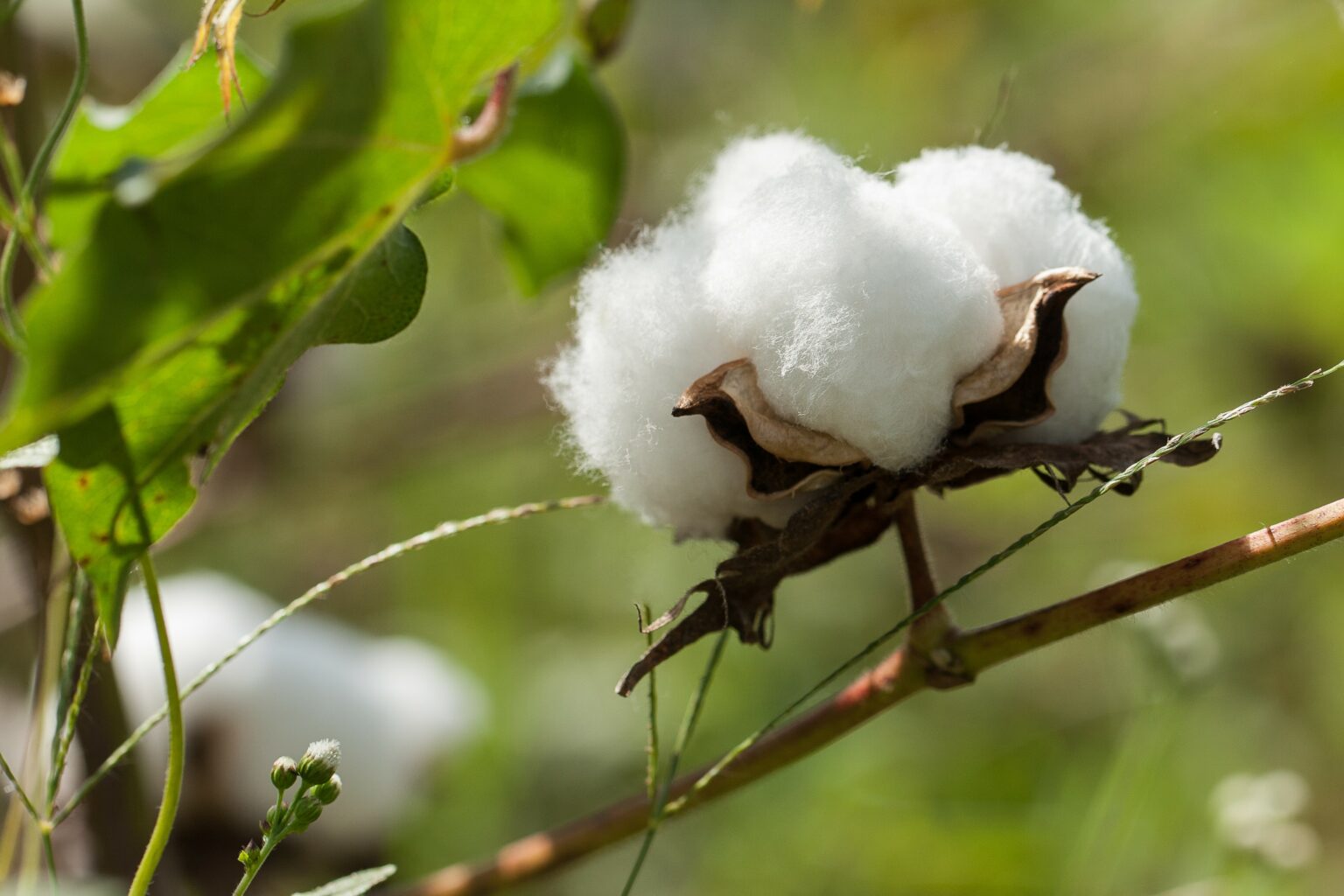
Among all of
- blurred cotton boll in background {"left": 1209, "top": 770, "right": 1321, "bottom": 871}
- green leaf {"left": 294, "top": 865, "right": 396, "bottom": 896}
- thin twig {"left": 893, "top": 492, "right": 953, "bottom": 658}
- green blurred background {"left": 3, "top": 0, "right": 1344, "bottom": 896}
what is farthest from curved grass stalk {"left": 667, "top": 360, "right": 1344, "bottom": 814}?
green blurred background {"left": 3, "top": 0, "right": 1344, "bottom": 896}

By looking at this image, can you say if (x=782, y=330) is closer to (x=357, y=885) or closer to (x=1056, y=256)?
(x=1056, y=256)

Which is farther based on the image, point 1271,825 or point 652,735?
point 1271,825

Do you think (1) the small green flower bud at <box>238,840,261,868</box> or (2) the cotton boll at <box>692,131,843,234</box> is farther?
(2) the cotton boll at <box>692,131,843,234</box>

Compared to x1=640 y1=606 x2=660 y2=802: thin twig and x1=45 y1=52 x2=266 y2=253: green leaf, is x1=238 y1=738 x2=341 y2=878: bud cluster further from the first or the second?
x1=45 y1=52 x2=266 y2=253: green leaf

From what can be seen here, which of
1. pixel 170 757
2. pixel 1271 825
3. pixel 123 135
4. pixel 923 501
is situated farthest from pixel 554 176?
pixel 923 501

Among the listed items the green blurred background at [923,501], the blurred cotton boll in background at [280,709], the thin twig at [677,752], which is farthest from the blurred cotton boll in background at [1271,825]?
the blurred cotton boll in background at [280,709]

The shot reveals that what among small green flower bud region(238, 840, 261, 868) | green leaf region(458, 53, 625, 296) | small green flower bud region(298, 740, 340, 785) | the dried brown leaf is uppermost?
green leaf region(458, 53, 625, 296)
